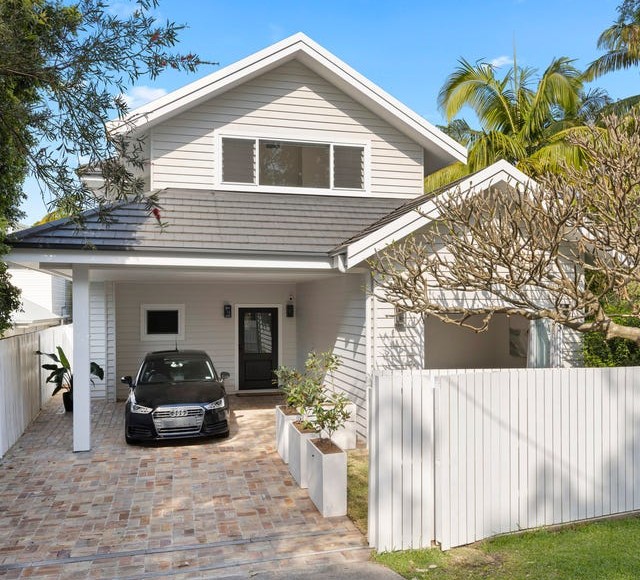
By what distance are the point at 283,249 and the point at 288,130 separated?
3.90m

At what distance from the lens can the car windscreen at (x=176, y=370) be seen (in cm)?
1032

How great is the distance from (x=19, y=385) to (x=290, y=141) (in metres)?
7.48

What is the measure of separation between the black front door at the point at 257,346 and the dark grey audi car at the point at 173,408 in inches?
190

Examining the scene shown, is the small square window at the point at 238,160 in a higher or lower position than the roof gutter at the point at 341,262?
higher

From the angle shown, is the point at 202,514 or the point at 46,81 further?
the point at 202,514

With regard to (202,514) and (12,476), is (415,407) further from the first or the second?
(12,476)

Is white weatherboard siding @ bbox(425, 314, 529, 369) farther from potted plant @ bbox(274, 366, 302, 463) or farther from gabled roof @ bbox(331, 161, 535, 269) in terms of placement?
potted plant @ bbox(274, 366, 302, 463)

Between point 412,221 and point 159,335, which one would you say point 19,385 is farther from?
point 412,221

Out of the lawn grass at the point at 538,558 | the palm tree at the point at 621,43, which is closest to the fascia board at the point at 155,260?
the lawn grass at the point at 538,558

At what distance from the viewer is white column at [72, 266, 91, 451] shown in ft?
29.5

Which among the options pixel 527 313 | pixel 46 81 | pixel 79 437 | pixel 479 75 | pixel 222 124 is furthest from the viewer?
pixel 479 75

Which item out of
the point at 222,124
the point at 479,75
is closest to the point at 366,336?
the point at 222,124

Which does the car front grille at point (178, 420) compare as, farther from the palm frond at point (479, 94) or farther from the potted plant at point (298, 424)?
the palm frond at point (479, 94)

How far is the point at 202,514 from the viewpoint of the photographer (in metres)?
6.38
